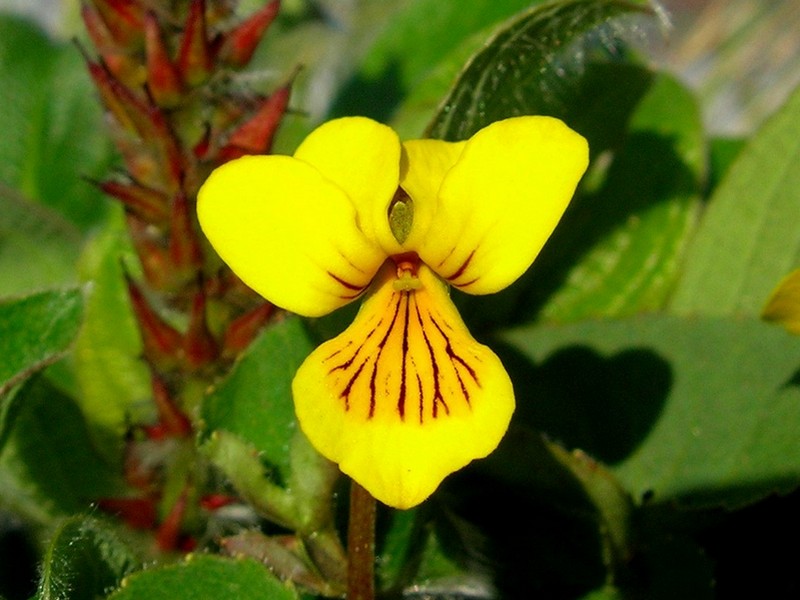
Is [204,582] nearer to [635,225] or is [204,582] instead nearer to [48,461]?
[48,461]

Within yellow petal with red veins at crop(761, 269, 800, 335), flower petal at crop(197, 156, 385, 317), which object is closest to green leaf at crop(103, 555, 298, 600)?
flower petal at crop(197, 156, 385, 317)

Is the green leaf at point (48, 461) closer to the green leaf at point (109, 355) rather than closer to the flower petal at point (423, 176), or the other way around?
the green leaf at point (109, 355)

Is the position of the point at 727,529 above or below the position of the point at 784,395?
below

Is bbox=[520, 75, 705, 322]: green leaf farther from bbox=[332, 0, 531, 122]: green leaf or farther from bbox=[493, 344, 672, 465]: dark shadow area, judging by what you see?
bbox=[332, 0, 531, 122]: green leaf

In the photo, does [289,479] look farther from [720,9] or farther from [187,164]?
[720,9]

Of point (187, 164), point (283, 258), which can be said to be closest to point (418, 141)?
point (283, 258)

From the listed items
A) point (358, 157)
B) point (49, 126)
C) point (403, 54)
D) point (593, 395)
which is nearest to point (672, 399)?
point (593, 395)

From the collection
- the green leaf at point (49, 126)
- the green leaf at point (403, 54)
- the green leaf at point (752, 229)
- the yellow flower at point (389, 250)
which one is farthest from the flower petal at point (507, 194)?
the green leaf at point (49, 126)
